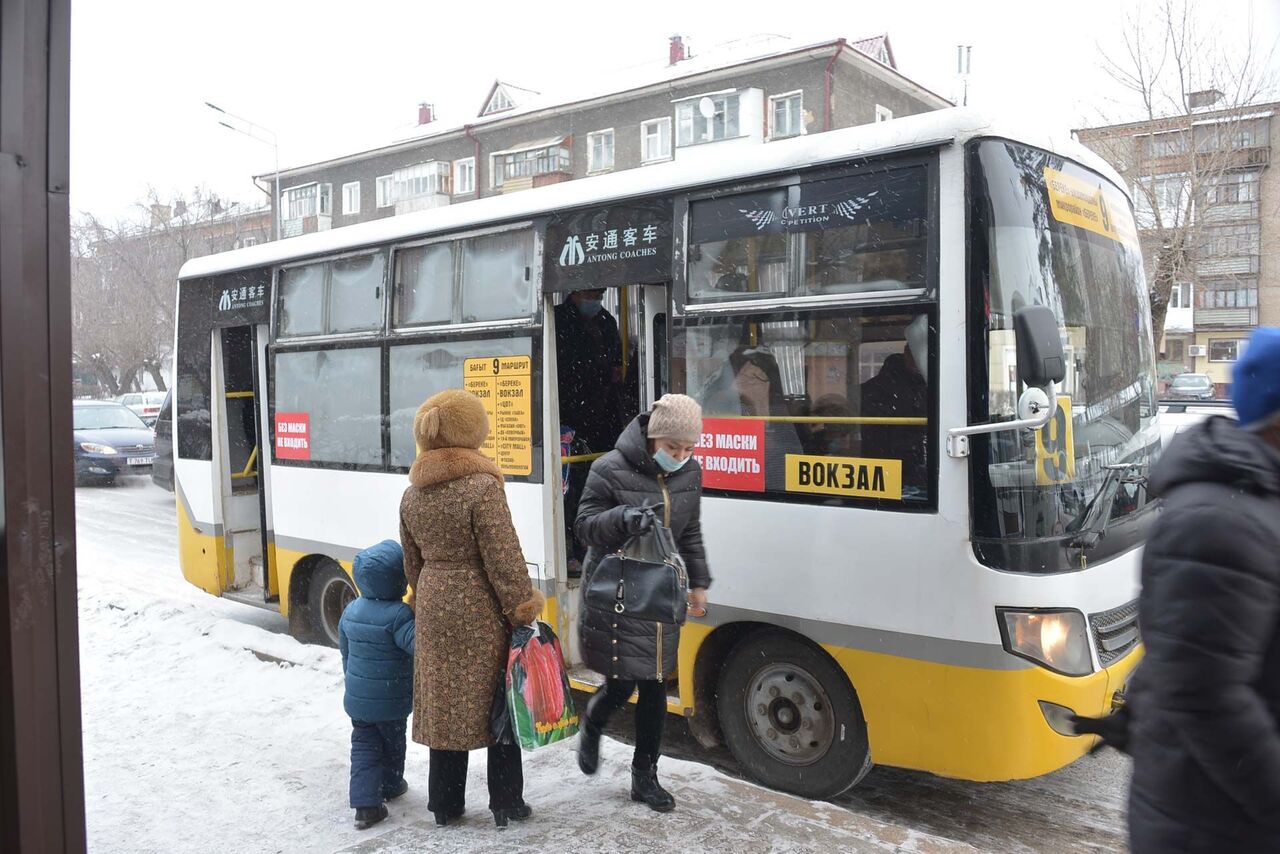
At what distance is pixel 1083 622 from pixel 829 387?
1409mm

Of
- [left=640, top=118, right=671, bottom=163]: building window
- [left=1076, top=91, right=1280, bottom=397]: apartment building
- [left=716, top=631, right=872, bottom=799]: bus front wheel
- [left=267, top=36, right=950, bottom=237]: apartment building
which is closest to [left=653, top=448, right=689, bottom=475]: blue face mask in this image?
[left=716, top=631, right=872, bottom=799]: bus front wheel

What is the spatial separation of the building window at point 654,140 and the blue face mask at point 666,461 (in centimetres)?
3189

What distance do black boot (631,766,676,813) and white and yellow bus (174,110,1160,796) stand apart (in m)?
0.72

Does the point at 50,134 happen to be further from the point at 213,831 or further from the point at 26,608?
the point at 213,831

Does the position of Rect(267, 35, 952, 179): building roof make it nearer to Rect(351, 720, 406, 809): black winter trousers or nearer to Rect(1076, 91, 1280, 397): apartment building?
Rect(1076, 91, 1280, 397): apartment building

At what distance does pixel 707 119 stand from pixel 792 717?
29.8m

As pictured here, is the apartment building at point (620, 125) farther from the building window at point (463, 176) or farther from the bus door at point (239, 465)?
the bus door at point (239, 465)

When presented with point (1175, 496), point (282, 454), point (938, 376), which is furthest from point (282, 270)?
point (1175, 496)

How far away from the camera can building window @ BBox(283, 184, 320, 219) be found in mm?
44188

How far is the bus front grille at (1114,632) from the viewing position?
4102 mm

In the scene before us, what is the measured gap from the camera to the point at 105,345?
3531cm

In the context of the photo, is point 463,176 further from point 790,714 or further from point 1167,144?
point 790,714

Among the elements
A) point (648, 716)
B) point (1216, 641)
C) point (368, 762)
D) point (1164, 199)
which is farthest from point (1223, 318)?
point (1216, 641)

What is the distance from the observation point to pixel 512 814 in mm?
4125
